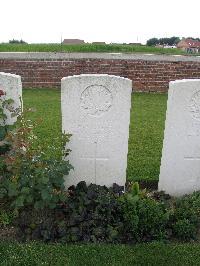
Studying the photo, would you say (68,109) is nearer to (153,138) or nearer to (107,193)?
(107,193)

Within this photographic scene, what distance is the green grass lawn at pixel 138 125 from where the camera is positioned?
5375 millimetres

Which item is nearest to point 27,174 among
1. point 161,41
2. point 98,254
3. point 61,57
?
point 98,254

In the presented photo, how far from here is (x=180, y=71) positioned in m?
11.3

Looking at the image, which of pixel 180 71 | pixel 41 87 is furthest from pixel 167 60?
pixel 41 87

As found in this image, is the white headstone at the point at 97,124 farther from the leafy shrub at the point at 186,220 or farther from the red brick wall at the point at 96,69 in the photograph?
the red brick wall at the point at 96,69

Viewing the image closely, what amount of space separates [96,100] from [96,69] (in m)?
7.15

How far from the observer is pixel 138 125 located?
753cm

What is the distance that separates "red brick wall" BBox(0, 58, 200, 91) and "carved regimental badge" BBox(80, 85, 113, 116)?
7.09m

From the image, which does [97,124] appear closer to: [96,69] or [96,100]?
[96,100]

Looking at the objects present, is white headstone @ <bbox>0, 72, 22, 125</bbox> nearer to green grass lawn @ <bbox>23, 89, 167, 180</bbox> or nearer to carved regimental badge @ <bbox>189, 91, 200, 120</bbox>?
green grass lawn @ <bbox>23, 89, 167, 180</bbox>

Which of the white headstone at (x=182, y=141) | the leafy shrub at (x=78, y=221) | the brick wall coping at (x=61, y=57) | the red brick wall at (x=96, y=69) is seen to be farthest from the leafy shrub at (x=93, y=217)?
the brick wall coping at (x=61, y=57)

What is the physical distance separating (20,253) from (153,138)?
379cm

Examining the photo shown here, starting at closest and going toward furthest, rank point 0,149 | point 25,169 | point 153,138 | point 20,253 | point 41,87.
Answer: point 20,253
point 25,169
point 0,149
point 153,138
point 41,87

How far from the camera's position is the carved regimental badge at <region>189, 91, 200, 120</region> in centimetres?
420
